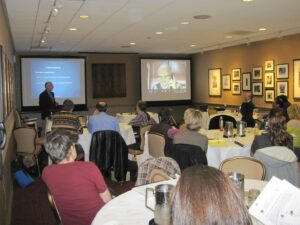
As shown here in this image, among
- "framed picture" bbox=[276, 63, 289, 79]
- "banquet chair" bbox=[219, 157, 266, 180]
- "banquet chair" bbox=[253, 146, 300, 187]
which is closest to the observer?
"banquet chair" bbox=[219, 157, 266, 180]

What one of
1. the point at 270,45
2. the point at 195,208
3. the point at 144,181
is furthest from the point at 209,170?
the point at 270,45

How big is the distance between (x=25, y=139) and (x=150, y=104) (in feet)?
25.9

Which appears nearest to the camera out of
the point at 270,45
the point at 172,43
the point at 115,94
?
the point at 270,45

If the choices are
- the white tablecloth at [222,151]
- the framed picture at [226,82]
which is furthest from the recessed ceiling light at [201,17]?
the framed picture at [226,82]

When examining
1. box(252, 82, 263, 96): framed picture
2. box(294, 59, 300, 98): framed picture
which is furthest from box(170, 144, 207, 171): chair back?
box(252, 82, 263, 96): framed picture

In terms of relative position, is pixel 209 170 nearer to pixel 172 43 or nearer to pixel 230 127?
pixel 230 127

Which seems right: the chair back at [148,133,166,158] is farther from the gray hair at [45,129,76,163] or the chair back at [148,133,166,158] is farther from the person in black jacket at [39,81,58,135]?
the person in black jacket at [39,81,58,135]

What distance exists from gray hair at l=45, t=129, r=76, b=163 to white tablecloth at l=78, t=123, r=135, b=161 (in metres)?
3.42

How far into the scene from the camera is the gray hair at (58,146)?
289cm

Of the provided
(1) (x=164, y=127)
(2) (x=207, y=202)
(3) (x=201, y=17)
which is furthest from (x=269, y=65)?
(2) (x=207, y=202)

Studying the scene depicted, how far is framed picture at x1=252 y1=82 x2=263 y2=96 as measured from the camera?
35.2ft

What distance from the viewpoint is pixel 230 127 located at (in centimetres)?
549

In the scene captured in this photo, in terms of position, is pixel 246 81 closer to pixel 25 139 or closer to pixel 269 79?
pixel 269 79

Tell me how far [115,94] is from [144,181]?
10.8 meters
